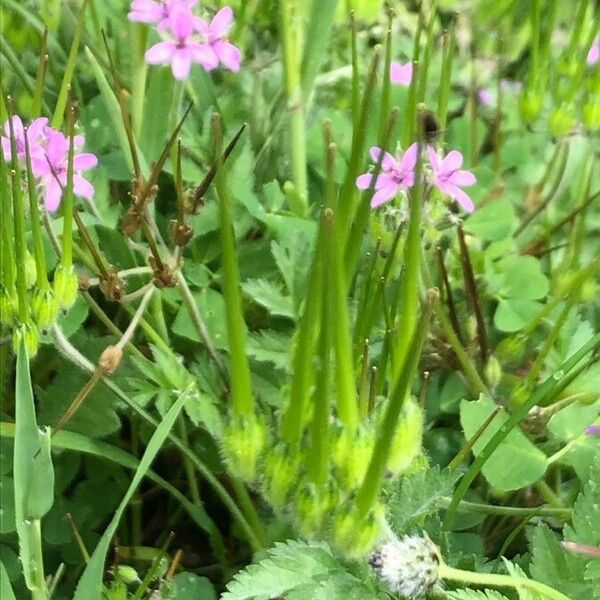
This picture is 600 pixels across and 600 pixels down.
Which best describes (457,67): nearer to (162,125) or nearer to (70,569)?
(162,125)

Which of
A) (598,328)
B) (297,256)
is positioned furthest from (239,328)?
(598,328)

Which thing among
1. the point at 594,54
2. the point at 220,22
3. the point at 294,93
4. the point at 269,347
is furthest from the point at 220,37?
the point at 594,54

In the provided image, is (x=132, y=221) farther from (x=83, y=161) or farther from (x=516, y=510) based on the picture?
(x=516, y=510)

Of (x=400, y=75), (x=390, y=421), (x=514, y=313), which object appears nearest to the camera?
(x=390, y=421)

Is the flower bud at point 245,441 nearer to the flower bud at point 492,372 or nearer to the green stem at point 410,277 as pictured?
the green stem at point 410,277

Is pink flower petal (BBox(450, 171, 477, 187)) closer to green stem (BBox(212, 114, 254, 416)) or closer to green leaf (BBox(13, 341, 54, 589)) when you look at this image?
green stem (BBox(212, 114, 254, 416))
